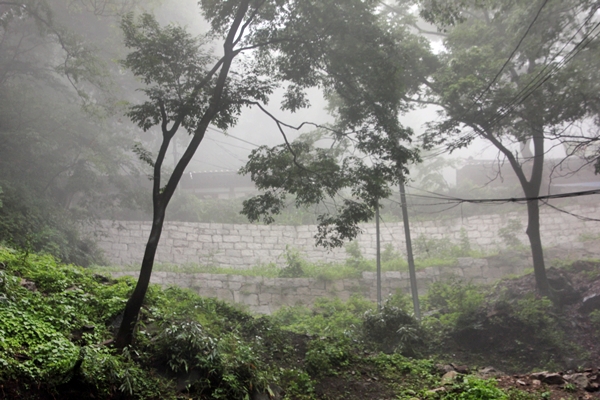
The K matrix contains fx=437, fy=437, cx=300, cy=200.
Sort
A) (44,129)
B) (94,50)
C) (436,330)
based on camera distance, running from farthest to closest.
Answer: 1. (44,129)
2. (94,50)
3. (436,330)

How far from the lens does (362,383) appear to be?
6645 millimetres

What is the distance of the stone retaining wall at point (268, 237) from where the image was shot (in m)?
16.8

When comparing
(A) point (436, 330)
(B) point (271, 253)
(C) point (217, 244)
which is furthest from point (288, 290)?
(A) point (436, 330)

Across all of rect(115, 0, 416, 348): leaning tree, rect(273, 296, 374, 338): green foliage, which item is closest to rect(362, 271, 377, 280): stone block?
rect(273, 296, 374, 338): green foliage

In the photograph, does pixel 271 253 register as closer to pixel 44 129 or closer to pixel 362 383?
pixel 44 129

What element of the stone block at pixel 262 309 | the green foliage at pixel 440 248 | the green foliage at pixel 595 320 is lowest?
the stone block at pixel 262 309

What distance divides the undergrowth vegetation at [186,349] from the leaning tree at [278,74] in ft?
5.58

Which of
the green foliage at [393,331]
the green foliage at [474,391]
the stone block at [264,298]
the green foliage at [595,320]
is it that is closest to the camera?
the green foliage at [474,391]

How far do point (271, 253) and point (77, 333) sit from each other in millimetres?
12595

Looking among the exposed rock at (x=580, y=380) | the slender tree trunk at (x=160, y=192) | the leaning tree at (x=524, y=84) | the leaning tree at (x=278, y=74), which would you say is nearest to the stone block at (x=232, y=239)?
the leaning tree at (x=524, y=84)

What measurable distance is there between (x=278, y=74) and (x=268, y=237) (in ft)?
34.6

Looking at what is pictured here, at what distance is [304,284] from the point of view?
15.1 meters

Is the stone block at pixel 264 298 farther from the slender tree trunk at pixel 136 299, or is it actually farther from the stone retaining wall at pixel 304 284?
the slender tree trunk at pixel 136 299

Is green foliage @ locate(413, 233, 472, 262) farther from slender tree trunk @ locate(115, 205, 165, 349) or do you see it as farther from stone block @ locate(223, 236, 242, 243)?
slender tree trunk @ locate(115, 205, 165, 349)
